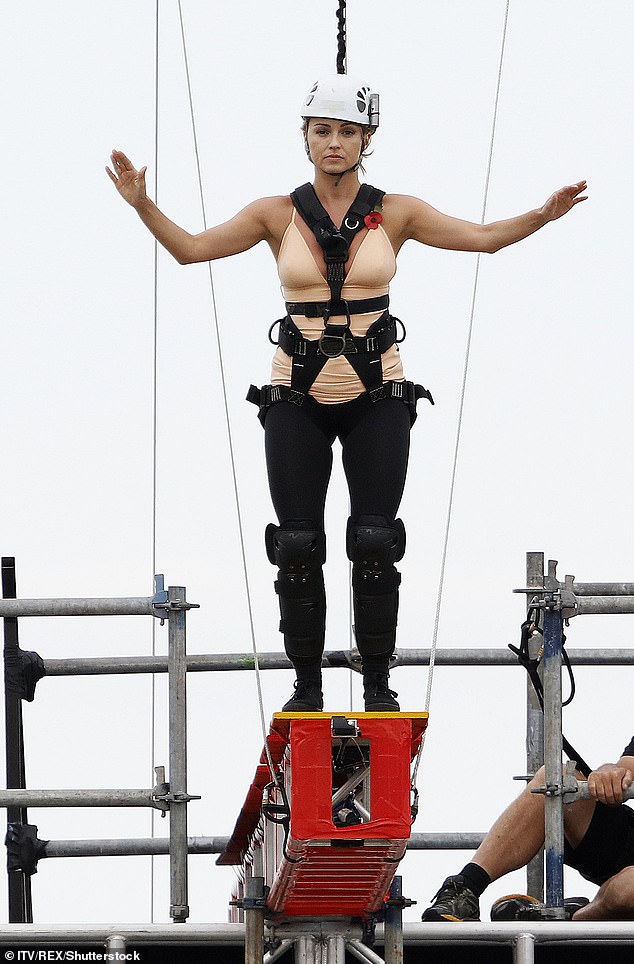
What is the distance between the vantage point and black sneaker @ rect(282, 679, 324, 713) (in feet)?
17.7

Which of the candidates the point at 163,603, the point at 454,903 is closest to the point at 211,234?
the point at 163,603

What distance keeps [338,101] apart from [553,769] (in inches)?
80.4

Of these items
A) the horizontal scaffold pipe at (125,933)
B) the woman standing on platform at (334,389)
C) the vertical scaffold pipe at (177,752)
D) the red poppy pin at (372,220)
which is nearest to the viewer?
the horizontal scaffold pipe at (125,933)

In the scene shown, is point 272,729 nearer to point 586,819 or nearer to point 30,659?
point 586,819

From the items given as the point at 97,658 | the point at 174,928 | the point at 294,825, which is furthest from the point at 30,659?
the point at 294,825

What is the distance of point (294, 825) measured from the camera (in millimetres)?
4738

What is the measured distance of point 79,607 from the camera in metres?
6.01

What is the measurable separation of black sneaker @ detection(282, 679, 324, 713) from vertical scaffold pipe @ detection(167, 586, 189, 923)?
22.1 inches

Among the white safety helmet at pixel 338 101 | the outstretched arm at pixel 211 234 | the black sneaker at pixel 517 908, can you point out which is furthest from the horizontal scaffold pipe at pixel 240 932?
the white safety helmet at pixel 338 101

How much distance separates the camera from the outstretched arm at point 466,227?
219 inches

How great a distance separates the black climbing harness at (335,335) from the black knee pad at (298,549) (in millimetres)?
366

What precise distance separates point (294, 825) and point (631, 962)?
4.41 feet

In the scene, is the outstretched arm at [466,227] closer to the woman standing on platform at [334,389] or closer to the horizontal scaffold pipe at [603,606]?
the woman standing on platform at [334,389]

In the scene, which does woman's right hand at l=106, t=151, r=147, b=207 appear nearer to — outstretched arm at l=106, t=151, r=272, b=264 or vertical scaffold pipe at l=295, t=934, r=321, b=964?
outstretched arm at l=106, t=151, r=272, b=264
